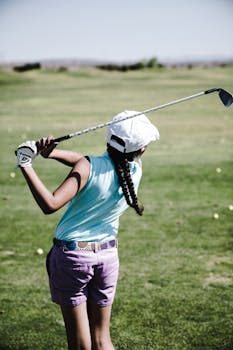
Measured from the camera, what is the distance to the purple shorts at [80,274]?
3.64 metres

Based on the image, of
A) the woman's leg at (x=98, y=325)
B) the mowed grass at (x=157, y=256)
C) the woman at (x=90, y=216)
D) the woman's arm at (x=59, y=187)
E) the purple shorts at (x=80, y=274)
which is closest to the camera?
the woman's arm at (x=59, y=187)

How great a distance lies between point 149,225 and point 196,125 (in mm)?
12943

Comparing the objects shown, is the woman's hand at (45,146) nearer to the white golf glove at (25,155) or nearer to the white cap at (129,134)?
the white golf glove at (25,155)

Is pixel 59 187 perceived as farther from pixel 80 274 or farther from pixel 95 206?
pixel 80 274

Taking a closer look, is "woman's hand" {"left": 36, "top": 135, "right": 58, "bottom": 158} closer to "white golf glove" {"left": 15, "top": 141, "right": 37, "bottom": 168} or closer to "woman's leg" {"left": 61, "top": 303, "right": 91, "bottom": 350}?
"white golf glove" {"left": 15, "top": 141, "right": 37, "bottom": 168}

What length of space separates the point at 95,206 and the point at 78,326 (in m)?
0.82

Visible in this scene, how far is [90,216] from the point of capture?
365 cm

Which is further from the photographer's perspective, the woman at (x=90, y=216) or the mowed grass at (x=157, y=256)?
the mowed grass at (x=157, y=256)

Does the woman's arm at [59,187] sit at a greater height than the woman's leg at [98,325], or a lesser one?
greater

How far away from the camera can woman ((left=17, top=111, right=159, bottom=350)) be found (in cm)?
351

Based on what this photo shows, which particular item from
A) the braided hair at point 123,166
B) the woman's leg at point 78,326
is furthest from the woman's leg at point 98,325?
the braided hair at point 123,166

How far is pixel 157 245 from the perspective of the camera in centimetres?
803

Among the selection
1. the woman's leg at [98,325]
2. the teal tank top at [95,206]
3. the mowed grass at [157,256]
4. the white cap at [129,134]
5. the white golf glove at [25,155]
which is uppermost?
the white cap at [129,134]

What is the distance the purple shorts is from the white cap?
2.38ft
